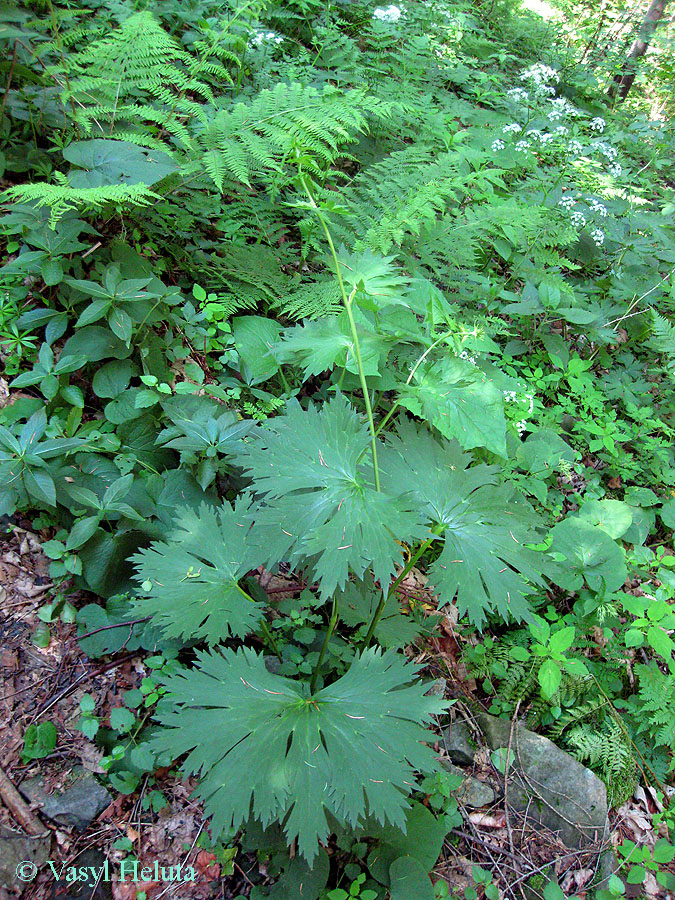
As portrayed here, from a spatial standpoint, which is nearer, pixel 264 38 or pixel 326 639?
pixel 326 639

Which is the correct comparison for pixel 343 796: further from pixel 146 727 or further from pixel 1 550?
pixel 1 550

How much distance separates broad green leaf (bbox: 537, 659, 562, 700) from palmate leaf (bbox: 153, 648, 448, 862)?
98 centimetres

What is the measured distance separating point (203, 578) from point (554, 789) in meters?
1.64

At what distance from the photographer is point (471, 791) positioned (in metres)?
1.98

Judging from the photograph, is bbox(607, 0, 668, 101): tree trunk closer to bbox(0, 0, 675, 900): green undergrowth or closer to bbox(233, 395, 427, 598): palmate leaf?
bbox(0, 0, 675, 900): green undergrowth

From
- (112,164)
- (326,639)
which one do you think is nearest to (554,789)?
(326,639)

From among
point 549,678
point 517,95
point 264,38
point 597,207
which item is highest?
point 517,95

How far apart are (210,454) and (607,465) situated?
8.69ft

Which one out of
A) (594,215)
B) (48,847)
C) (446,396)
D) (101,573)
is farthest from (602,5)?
(48,847)

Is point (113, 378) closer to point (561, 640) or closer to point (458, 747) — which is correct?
point (458, 747)

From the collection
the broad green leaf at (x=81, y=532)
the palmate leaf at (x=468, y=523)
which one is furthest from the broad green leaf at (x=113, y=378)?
the palmate leaf at (x=468, y=523)

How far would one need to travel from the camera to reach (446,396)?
5.01 feet

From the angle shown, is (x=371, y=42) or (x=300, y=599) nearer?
(x=300, y=599)

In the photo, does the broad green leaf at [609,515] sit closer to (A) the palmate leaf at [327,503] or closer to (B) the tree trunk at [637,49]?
(A) the palmate leaf at [327,503]
